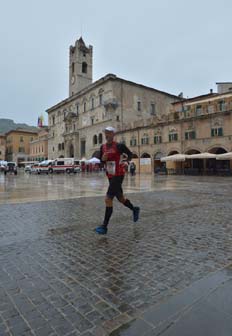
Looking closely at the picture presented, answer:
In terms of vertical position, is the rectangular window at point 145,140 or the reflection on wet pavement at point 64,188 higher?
the rectangular window at point 145,140

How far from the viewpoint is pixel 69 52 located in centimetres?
6412

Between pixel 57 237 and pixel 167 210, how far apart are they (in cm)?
364

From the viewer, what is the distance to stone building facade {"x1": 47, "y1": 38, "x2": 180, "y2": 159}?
4653 cm

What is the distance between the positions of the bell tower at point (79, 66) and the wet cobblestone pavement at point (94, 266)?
60.6 m

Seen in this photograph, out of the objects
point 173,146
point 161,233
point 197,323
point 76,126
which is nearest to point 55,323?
point 197,323

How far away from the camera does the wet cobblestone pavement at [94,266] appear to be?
205cm

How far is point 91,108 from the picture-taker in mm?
52188

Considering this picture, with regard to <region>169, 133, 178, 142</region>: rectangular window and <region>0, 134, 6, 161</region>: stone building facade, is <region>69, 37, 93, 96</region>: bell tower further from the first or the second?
<region>0, 134, 6, 161</region>: stone building facade

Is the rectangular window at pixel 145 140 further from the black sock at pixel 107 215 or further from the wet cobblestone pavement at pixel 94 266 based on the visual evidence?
the black sock at pixel 107 215

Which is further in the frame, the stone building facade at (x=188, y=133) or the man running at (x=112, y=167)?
the stone building facade at (x=188, y=133)

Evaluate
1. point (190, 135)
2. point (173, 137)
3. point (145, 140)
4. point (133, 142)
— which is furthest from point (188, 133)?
point (133, 142)

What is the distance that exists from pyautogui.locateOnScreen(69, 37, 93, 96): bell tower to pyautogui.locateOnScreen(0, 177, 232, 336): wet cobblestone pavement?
199 ft

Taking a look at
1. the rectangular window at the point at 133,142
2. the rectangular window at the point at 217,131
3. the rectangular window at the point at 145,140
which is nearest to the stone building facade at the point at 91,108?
the rectangular window at the point at 145,140

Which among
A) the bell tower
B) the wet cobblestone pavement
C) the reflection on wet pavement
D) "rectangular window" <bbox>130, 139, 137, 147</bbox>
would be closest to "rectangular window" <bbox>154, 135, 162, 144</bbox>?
"rectangular window" <bbox>130, 139, 137, 147</bbox>
